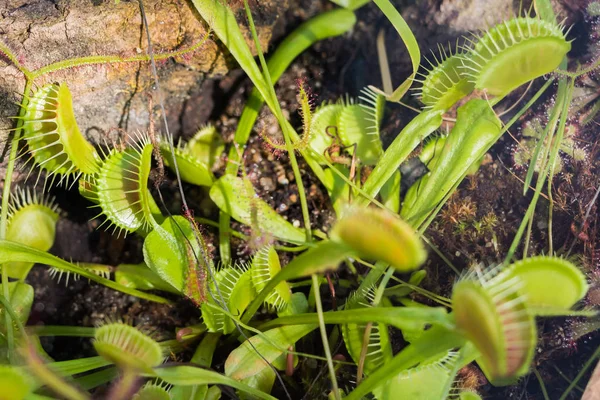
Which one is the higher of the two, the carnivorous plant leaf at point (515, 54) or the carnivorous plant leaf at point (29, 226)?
the carnivorous plant leaf at point (515, 54)

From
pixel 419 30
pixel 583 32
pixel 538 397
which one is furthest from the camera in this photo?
pixel 419 30

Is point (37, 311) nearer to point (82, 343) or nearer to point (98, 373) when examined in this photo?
point (82, 343)

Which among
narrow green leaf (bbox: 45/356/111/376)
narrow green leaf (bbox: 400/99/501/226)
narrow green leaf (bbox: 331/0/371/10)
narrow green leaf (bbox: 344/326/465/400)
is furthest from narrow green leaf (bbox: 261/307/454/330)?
narrow green leaf (bbox: 331/0/371/10)

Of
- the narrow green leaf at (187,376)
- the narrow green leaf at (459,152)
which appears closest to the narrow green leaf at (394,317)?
the narrow green leaf at (187,376)

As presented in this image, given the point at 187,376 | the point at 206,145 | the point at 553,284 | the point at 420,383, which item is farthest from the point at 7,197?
the point at 553,284

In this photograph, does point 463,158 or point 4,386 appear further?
point 463,158

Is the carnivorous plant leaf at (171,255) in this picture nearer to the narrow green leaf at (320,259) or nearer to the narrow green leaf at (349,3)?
the narrow green leaf at (320,259)

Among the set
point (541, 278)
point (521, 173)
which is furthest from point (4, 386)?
point (521, 173)
